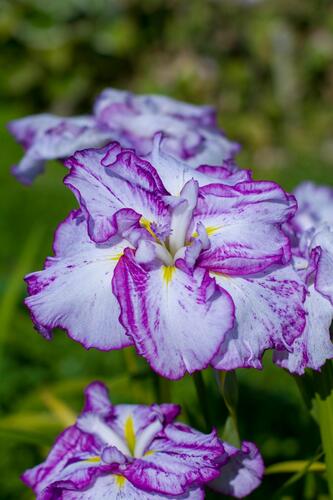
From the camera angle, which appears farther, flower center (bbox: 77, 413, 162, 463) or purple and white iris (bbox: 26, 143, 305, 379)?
flower center (bbox: 77, 413, 162, 463)

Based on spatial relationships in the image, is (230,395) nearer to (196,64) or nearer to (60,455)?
(60,455)

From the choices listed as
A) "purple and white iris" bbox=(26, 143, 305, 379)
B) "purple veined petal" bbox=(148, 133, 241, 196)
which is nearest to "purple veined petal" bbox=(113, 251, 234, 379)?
"purple and white iris" bbox=(26, 143, 305, 379)

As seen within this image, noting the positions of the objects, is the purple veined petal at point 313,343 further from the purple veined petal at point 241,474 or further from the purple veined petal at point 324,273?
the purple veined petal at point 241,474

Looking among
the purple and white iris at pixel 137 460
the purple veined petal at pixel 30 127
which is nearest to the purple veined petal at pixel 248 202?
the purple and white iris at pixel 137 460

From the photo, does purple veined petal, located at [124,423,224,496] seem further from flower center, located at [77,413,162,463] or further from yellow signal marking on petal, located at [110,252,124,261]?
yellow signal marking on petal, located at [110,252,124,261]

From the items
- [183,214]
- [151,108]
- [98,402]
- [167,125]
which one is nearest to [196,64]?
[151,108]
